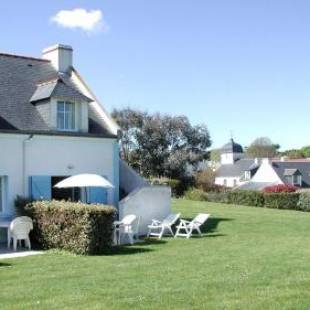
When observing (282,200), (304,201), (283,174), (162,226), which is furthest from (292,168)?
(162,226)

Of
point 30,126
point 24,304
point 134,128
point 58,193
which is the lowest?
point 24,304

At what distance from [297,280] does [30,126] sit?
12.5 m

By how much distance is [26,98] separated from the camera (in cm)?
2212

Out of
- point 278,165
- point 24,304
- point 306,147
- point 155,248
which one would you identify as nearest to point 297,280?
point 24,304

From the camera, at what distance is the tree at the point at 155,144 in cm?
5022

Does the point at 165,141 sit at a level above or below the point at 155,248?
above

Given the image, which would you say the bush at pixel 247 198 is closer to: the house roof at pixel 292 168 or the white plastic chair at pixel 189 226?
the white plastic chair at pixel 189 226

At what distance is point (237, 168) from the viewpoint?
9069cm

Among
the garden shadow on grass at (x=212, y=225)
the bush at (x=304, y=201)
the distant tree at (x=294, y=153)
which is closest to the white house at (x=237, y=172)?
the distant tree at (x=294, y=153)

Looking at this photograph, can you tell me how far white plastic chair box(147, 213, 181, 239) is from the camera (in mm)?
20692

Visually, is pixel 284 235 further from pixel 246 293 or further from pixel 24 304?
pixel 24 304

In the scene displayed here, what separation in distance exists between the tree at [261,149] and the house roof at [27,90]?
94125mm

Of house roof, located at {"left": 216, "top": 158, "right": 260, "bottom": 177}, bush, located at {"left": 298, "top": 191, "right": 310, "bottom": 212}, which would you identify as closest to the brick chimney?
bush, located at {"left": 298, "top": 191, "right": 310, "bottom": 212}

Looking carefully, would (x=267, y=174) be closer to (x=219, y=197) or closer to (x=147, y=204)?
(x=219, y=197)
